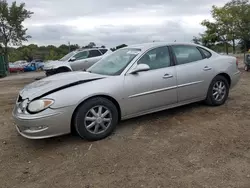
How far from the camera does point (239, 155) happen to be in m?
3.41

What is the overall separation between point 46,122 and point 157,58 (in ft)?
7.42

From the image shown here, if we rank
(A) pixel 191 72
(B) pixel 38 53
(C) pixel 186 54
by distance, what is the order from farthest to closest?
(B) pixel 38 53 < (C) pixel 186 54 < (A) pixel 191 72

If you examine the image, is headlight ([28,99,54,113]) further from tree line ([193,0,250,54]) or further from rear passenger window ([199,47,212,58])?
tree line ([193,0,250,54])

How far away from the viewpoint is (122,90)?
4.23 m

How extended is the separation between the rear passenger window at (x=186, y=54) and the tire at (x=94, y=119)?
1699mm

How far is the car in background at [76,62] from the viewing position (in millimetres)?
12141

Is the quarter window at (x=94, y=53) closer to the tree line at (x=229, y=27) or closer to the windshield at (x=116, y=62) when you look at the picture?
the windshield at (x=116, y=62)

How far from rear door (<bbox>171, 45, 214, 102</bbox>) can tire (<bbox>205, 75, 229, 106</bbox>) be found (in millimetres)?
140

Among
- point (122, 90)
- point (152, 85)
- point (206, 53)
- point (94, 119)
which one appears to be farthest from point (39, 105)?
point (206, 53)

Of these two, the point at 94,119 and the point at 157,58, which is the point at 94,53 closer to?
the point at 157,58

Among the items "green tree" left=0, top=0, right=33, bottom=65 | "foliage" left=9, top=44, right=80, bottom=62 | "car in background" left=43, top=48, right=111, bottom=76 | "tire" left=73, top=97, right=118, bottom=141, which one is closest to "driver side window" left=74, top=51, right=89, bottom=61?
"car in background" left=43, top=48, right=111, bottom=76

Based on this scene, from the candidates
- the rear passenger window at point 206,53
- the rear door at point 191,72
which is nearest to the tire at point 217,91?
the rear door at point 191,72

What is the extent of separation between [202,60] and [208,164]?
260 centimetres

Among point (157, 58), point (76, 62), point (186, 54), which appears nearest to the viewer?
point (157, 58)
